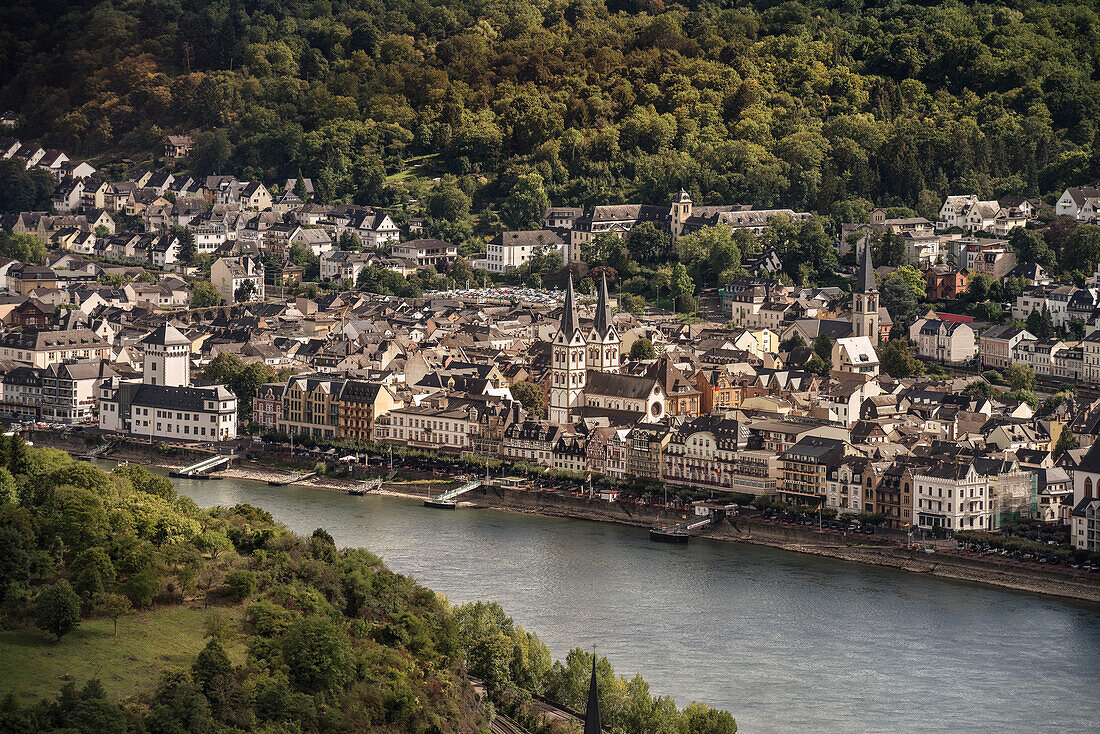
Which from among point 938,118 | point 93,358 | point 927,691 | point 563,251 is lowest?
point 927,691

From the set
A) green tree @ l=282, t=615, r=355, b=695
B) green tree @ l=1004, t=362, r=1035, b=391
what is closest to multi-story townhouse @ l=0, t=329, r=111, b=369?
green tree @ l=1004, t=362, r=1035, b=391

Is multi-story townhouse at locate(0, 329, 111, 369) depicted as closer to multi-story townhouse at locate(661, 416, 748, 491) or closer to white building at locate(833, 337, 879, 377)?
multi-story townhouse at locate(661, 416, 748, 491)

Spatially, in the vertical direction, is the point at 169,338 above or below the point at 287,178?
below

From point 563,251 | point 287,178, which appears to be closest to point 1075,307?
point 563,251

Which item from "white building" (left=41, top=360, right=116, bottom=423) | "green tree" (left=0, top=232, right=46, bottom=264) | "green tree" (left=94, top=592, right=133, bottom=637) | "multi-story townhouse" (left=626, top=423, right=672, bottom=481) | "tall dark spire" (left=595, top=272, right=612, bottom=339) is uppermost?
"green tree" (left=0, top=232, right=46, bottom=264)

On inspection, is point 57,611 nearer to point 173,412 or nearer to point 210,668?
point 210,668

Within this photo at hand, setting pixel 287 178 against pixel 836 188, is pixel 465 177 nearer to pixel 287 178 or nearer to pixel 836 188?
pixel 287 178

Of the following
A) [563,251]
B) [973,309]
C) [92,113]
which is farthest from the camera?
[92,113]
